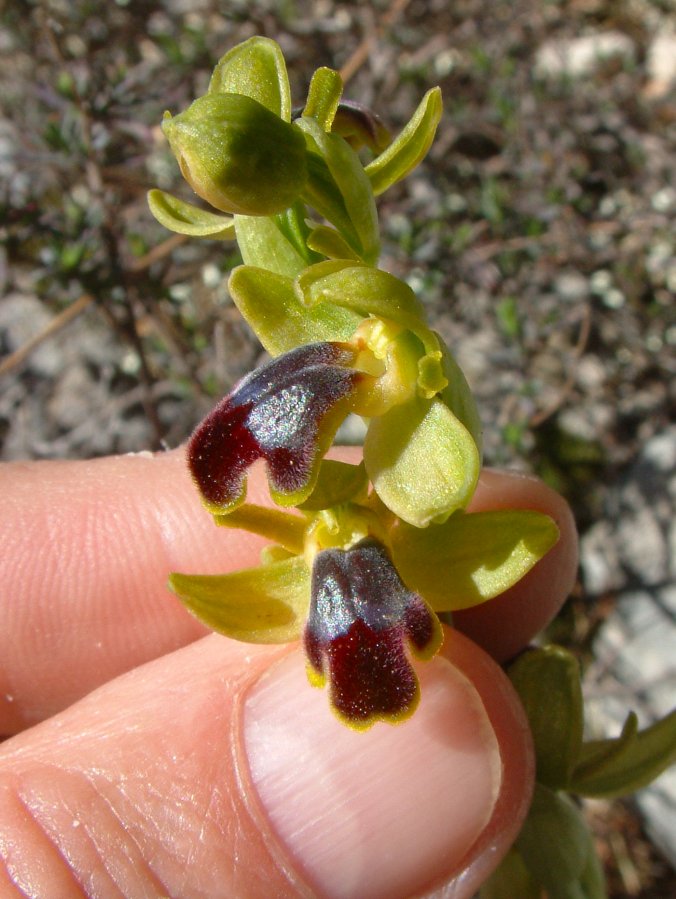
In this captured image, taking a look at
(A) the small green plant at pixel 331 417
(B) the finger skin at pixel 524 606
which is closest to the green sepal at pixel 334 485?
(A) the small green plant at pixel 331 417

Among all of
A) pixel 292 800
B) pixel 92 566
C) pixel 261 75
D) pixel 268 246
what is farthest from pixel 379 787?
pixel 261 75

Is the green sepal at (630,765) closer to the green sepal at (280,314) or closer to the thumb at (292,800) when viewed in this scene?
the thumb at (292,800)

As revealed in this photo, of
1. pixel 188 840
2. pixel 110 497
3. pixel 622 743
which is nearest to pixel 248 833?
pixel 188 840

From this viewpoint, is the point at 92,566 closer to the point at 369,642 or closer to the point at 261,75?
the point at 369,642

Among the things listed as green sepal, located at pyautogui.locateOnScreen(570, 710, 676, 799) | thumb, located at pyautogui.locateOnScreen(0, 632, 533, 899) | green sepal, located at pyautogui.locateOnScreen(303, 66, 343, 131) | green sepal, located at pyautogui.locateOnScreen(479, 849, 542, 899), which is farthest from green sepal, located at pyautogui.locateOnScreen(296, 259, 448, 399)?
green sepal, located at pyautogui.locateOnScreen(479, 849, 542, 899)

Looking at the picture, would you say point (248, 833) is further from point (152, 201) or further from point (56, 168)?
point (56, 168)
